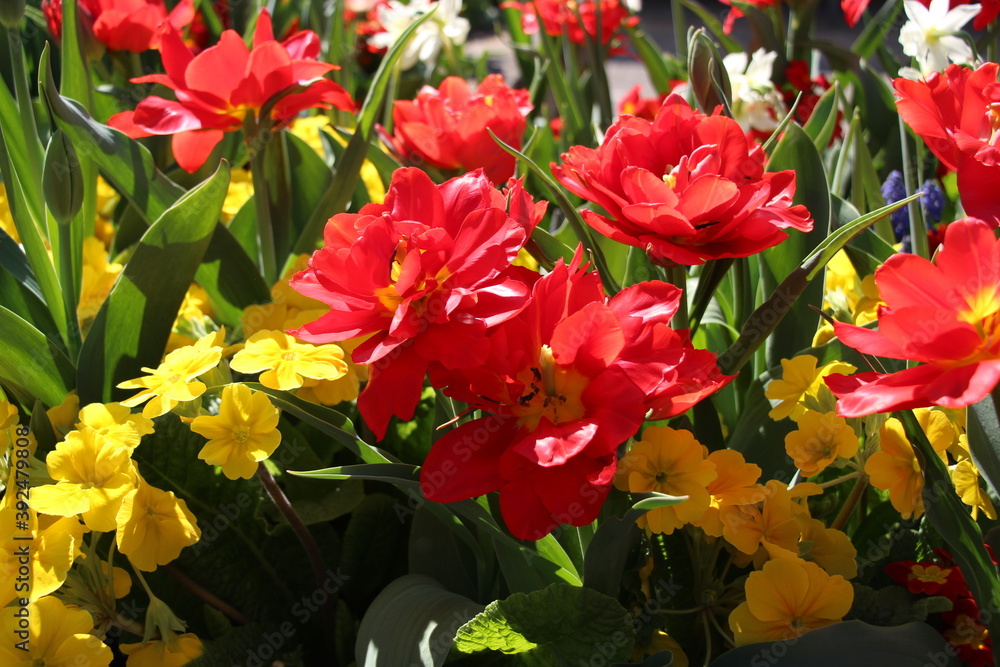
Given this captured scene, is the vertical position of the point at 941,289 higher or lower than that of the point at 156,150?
higher

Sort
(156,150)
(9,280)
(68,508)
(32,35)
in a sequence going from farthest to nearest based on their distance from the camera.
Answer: (32,35) → (156,150) → (9,280) → (68,508)

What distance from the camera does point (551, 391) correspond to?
1.93 ft

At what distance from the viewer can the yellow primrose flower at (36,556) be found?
625 mm

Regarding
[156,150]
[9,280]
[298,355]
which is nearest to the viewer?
[298,355]

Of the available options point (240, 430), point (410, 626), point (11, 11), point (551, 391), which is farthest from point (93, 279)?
point (551, 391)

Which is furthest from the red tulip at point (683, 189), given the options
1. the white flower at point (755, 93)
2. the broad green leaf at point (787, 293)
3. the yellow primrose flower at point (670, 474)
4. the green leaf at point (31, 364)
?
the white flower at point (755, 93)

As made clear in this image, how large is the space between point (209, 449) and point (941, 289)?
529 millimetres

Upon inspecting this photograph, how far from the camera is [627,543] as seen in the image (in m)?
0.68

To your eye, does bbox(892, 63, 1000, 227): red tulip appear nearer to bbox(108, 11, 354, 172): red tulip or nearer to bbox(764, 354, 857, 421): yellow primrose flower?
bbox(764, 354, 857, 421): yellow primrose flower

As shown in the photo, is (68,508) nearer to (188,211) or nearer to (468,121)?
(188,211)

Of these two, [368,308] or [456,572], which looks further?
[456,572]

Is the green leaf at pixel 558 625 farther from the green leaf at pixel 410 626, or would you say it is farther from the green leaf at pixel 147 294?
the green leaf at pixel 147 294

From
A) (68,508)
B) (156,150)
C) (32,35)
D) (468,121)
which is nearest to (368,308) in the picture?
(68,508)

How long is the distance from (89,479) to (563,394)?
375mm
